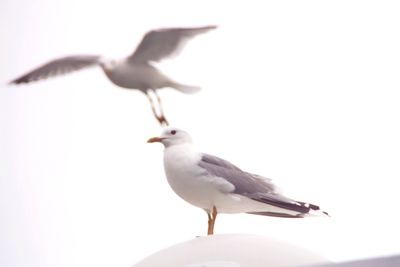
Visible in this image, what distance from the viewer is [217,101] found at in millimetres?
1397

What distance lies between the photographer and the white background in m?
1.27

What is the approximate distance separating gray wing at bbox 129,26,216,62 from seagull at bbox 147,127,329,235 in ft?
0.74

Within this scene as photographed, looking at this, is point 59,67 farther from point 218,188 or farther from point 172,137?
point 218,188

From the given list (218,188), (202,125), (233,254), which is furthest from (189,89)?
(233,254)

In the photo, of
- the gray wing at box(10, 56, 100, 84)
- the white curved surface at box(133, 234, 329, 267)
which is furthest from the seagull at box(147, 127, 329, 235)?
the gray wing at box(10, 56, 100, 84)

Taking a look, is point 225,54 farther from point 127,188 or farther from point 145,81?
point 127,188

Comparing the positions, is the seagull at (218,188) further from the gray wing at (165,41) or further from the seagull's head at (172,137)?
the gray wing at (165,41)

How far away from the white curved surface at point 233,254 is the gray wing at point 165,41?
45 centimetres

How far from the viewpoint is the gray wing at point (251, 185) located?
1.23 meters

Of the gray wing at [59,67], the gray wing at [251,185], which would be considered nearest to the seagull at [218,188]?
the gray wing at [251,185]

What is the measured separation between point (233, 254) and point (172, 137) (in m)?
0.32

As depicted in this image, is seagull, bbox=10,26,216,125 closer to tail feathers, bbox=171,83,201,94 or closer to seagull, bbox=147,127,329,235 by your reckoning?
tail feathers, bbox=171,83,201,94

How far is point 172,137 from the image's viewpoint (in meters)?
1.29

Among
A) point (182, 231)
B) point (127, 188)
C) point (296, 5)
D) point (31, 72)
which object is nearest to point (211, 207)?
point (182, 231)
